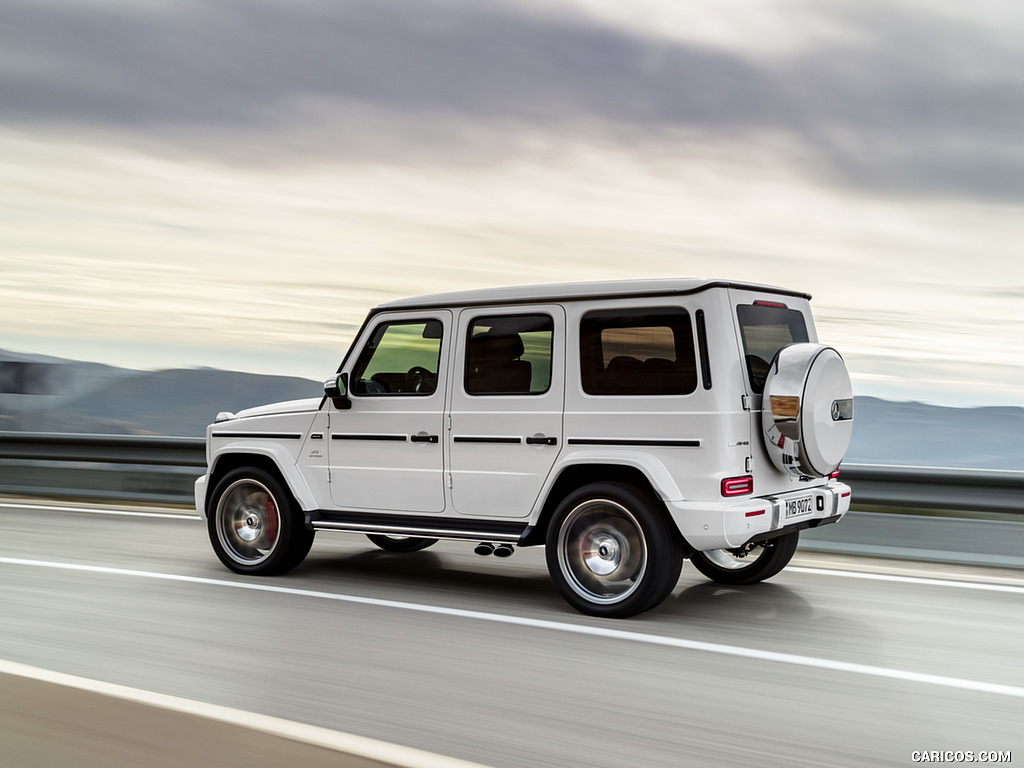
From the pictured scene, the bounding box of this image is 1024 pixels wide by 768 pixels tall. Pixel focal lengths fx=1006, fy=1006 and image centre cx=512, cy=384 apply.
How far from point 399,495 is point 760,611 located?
2666 mm

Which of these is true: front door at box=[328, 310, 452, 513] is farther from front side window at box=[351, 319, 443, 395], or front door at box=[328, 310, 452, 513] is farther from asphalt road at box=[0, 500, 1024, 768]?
asphalt road at box=[0, 500, 1024, 768]

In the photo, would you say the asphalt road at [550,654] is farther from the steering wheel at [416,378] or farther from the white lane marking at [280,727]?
the steering wheel at [416,378]

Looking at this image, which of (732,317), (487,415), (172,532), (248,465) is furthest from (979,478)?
(172,532)

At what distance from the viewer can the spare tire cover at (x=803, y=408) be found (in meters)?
6.36

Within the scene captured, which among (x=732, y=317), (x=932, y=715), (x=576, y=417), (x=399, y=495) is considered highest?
(x=732, y=317)

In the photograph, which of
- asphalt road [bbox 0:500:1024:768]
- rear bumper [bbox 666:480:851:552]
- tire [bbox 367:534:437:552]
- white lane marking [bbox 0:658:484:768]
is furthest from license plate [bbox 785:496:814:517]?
white lane marking [bbox 0:658:484:768]

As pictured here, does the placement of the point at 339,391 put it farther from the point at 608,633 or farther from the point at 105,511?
the point at 105,511

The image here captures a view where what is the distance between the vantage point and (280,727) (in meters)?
2.70

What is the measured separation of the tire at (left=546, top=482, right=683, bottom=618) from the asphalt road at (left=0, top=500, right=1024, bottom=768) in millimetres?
213

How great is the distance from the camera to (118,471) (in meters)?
12.9

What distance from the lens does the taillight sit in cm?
620

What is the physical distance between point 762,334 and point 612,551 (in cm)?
176

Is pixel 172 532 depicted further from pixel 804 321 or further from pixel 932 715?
pixel 932 715

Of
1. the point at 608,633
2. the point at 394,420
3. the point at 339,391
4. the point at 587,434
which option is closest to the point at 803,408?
the point at 587,434
